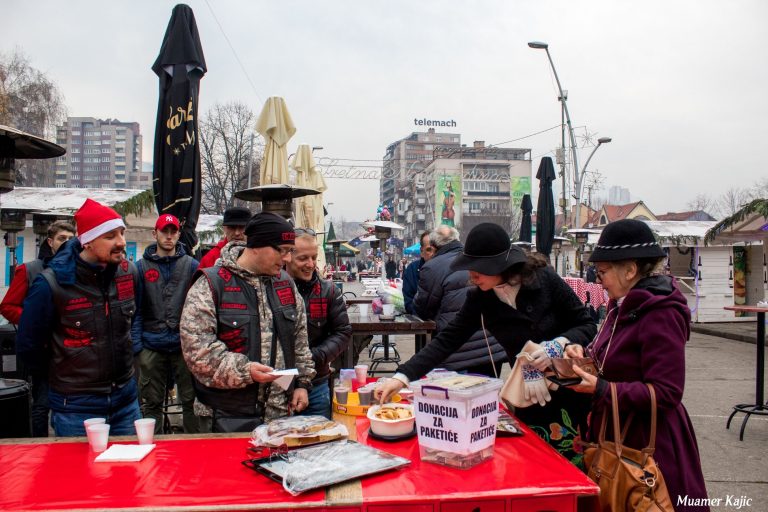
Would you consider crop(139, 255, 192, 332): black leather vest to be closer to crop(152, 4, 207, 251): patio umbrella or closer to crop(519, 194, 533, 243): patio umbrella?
crop(152, 4, 207, 251): patio umbrella

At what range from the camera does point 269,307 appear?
300 centimetres

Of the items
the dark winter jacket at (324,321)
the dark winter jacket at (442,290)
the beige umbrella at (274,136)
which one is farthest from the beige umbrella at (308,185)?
the dark winter jacket at (324,321)

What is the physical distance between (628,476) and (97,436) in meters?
2.38

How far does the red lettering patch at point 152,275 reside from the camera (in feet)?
16.1

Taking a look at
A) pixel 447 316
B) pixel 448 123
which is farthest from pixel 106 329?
pixel 448 123

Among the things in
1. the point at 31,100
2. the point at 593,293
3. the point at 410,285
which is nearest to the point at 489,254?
the point at 410,285

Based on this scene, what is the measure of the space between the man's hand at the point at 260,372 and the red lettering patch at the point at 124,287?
1214mm

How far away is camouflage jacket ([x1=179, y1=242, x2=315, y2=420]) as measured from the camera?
2.72 metres

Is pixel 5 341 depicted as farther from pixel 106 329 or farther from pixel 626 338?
pixel 626 338

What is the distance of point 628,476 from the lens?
7.27 feet

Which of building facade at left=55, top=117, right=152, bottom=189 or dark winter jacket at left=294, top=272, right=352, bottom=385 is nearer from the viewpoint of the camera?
dark winter jacket at left=294, top=272, right=352, bottom=385

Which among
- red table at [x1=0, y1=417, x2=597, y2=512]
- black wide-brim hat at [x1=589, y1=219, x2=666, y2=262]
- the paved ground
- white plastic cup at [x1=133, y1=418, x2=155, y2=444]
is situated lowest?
the paved ground

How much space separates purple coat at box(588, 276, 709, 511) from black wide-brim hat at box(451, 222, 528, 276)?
2.26 ft

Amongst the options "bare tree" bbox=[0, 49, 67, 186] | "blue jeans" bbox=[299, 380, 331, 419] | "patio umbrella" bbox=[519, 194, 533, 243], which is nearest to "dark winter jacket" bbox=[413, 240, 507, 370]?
"blue jeans" bbox=[299, 380, 331, 419]
